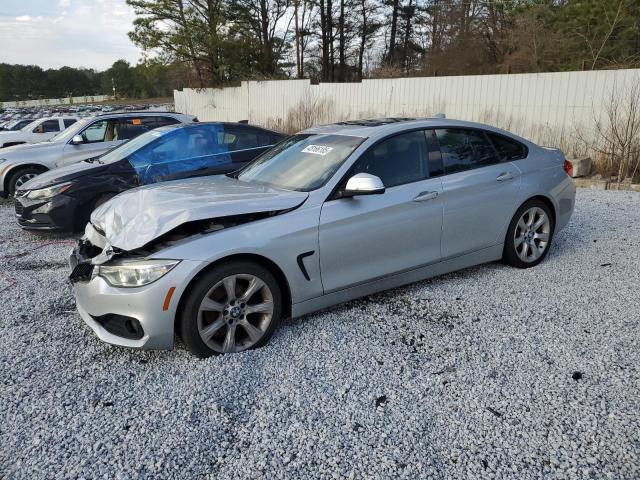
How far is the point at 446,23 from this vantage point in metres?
25.0

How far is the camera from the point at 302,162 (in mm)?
4211

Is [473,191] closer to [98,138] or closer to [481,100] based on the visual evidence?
[98,138]

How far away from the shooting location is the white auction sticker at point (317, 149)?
4.16 m

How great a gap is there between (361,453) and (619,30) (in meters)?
17.3

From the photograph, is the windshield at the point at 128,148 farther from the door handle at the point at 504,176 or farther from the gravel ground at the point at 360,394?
the door handle at the point at 504,176

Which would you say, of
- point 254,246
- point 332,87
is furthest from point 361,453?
point 332,87

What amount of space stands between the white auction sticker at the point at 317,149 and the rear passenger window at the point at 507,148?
168cm

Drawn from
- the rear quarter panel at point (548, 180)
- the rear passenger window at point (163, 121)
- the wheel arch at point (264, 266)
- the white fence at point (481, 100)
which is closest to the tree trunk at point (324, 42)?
the white fence at point (481, 100)

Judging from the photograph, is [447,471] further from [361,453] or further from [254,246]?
[254,246]

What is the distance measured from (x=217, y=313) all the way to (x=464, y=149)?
270 centimetres

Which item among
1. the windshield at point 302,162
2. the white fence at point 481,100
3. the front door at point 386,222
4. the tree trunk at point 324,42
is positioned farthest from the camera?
the tree trunk at point 324,42

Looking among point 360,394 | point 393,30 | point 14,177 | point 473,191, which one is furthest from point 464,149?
point 393,30

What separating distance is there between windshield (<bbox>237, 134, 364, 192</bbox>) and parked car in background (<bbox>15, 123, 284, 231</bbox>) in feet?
8.48

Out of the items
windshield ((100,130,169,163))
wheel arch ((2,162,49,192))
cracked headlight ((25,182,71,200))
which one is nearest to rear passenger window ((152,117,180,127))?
wheel arch ((2,162,49,192))
